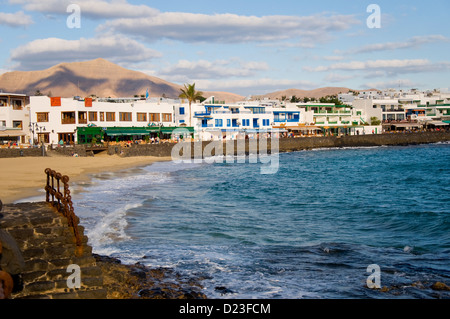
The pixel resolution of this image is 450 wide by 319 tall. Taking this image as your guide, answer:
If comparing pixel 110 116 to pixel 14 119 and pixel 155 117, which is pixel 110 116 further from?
pixel 14 119

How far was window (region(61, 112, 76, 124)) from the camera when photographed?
6053cm

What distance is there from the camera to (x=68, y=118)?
6069cm

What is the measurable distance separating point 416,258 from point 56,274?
10972 millimetres

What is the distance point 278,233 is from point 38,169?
2576cm

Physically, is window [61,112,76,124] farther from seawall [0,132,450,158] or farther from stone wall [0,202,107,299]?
stone wall [0,202,107,299]

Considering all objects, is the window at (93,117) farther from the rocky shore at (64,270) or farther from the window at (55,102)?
the rocky shore at (64,270)

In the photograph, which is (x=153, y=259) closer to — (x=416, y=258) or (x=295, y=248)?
(x=295, y=248)

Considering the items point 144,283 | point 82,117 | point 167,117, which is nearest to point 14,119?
point 82,117

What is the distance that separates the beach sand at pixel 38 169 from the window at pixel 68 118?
26.3 feet

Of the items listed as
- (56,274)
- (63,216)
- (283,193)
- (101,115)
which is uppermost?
(101,115)

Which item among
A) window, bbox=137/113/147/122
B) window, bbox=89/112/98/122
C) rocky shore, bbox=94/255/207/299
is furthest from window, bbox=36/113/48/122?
rocky shore, bbox=94/255/207/299

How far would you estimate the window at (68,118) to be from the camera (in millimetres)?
60531

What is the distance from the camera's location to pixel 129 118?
227ft
